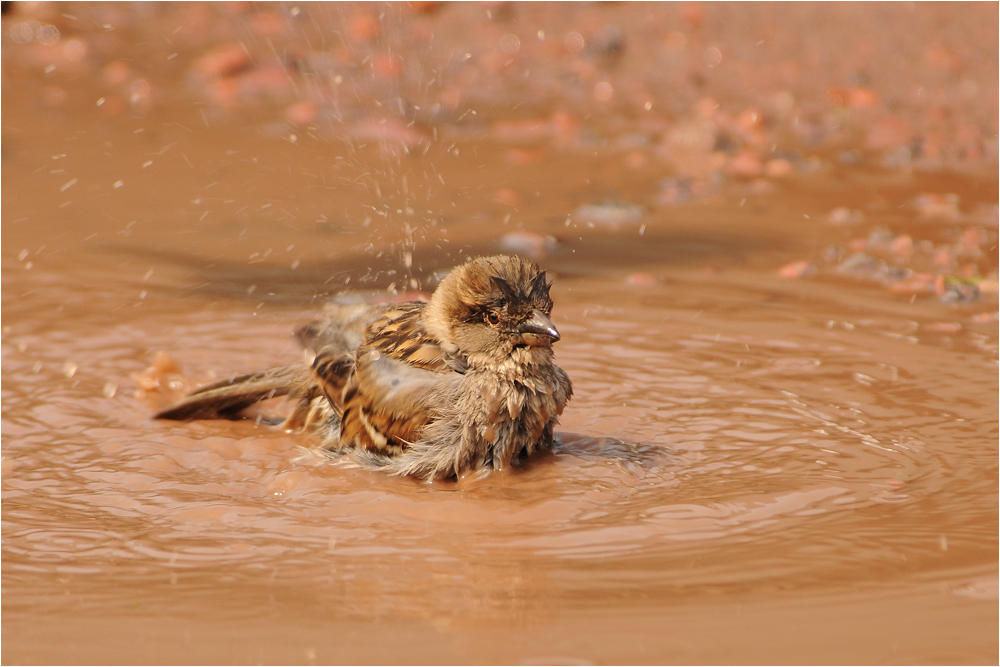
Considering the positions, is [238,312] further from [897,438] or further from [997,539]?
[997,539]

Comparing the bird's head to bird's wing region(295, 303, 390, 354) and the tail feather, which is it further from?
the tail feather

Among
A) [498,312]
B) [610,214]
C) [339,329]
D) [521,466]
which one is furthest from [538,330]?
[610,214]

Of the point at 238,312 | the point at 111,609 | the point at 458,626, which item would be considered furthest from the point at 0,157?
the point at 458,626

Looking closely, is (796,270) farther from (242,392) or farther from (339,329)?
(242,392)

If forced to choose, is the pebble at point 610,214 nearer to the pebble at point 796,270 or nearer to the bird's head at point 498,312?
the pebble at point 796,270

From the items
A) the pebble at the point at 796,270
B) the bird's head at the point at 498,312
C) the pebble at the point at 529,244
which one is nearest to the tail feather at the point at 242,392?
the bird's head at the point at 498,312

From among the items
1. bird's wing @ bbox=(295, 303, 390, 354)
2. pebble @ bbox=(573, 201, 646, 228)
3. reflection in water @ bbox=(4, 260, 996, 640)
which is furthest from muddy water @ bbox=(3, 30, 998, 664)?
bird's wing @ bbox=(295, 303, 390, 354)
